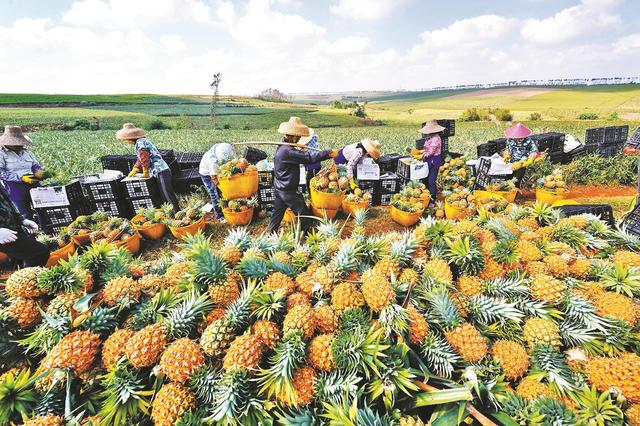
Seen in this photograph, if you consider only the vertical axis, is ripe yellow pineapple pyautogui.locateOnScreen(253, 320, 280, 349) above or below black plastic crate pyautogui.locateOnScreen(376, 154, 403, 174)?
above

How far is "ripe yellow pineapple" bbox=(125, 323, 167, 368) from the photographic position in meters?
1.42

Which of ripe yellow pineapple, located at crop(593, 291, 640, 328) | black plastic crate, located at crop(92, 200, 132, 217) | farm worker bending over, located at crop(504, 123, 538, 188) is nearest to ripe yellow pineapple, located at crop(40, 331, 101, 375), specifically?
ripe yellow pineapple, located at crop(593, 291, 640, 328)

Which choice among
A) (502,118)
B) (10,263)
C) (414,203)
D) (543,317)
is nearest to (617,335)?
(543,317)

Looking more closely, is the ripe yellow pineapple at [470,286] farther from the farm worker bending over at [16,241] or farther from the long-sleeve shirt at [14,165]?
the long-sleeve shirt at [14,165]

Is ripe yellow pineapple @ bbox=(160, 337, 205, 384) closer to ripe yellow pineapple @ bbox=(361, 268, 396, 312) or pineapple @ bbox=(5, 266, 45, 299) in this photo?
ripe yellow pineapple @ bbox=(361, 268, 396, 312)

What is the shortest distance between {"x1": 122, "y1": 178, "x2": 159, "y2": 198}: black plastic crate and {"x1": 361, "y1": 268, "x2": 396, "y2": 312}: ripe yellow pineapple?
650 centimetres

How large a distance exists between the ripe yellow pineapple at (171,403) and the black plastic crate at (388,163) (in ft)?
22.9

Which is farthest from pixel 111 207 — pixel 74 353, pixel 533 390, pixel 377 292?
pixel 533 390

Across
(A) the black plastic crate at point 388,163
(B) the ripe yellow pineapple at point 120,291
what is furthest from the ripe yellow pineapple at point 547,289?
(A) the black plastic crate at point 388,163

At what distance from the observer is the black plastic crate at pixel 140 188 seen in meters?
6.52

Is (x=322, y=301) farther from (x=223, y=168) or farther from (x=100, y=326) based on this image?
(x=223, y=168)

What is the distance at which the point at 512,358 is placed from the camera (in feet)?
5.04

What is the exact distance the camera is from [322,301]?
172cm

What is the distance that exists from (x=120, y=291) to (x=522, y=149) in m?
9.71
